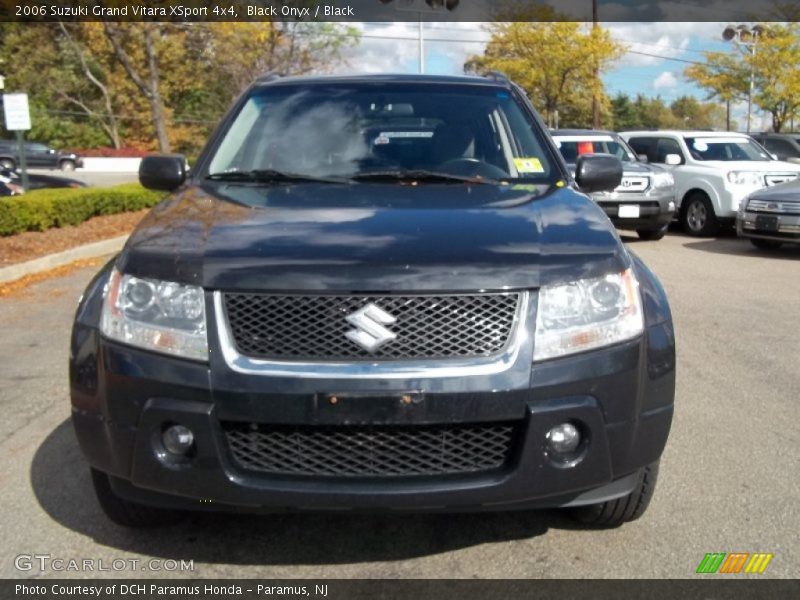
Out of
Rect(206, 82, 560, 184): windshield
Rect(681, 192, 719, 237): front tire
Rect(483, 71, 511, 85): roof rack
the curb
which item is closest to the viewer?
Rect(206, 82, 560, 184): windshield

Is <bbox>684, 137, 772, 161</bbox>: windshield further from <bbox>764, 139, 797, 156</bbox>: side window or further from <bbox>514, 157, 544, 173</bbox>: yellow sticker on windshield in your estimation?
<bbox>514, 157, 544, 173</bbox>: yellow sticker on windshield

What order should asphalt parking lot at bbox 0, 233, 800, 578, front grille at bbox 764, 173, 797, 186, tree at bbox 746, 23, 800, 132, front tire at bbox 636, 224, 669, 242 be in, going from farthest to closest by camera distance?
tree at bbox 746, 23, 800, 132
front grille at bbox 764, 173, 797, 186
front tire at bbox 636, 224, 669, 242
asphalt parking lot at bbox 0, 233, 800, 578

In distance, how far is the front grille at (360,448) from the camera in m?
2.72

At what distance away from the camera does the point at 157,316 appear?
2779 millimetres

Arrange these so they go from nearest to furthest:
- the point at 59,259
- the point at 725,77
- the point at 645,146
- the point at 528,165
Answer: the point at 528,165 → the point at 59,259 → the point at 645,146 → the point at 725,77

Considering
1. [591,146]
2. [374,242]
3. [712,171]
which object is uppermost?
[374,242]

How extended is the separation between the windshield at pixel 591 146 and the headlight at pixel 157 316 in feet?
38.9

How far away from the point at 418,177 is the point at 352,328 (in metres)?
1.34

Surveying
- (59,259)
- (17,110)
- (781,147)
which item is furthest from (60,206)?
(781,147)

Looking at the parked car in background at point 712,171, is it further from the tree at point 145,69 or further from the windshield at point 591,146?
the tree at point 145,69

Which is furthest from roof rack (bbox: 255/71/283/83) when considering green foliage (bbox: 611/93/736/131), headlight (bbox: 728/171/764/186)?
green foliage (bbox: 611/93/736/131)

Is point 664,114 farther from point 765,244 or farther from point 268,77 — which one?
point 268,77

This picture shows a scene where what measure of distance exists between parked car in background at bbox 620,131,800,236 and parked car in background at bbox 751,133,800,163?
4596mm

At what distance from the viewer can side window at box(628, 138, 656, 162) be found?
52.4ft
